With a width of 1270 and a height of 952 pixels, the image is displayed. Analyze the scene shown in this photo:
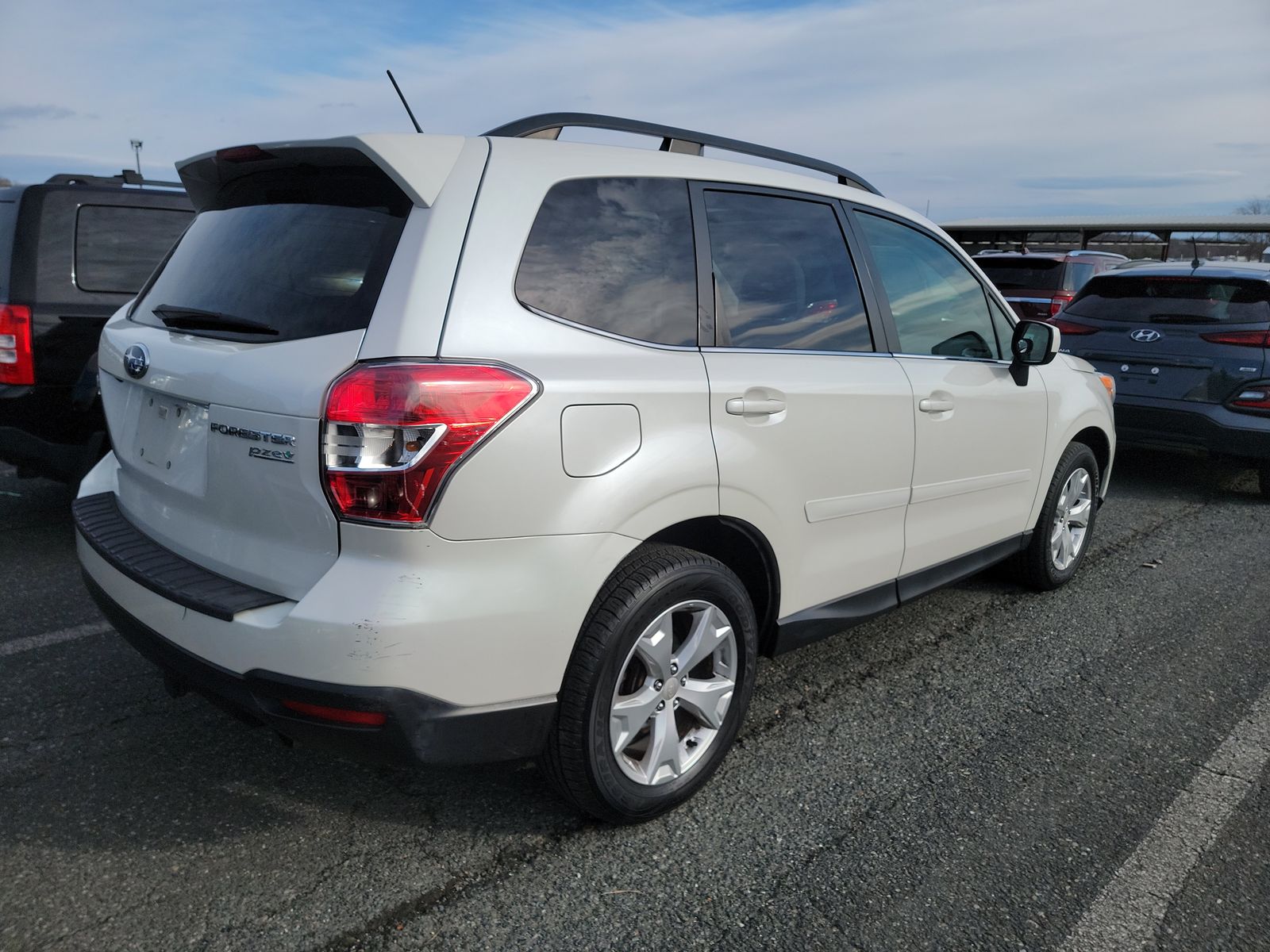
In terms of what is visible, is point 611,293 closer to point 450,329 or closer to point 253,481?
point 450,329

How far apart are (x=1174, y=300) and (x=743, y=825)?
5719 millimetres

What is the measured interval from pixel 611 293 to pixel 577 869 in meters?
1.45

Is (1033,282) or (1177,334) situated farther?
(1033,282)

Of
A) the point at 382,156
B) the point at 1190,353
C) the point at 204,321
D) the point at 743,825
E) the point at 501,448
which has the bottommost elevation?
the point at 743,825

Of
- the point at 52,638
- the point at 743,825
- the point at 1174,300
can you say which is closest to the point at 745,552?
the point at 743,825

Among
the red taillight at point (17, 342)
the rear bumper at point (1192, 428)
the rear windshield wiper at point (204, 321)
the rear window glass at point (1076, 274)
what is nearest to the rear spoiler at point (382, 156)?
the rear windshield wiper at point (204, 321)

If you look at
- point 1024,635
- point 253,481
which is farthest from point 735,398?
point 1024,635

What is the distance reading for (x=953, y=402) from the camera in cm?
353

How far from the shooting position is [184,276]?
9.13 ft

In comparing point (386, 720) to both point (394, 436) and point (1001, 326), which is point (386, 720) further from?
point (1001, 326)

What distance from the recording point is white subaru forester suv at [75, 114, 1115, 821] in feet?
6.81

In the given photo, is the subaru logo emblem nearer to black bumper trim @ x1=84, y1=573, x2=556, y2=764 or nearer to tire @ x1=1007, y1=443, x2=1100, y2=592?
black bumper trim @ x1=84, y1=573, x2=556, y2=764

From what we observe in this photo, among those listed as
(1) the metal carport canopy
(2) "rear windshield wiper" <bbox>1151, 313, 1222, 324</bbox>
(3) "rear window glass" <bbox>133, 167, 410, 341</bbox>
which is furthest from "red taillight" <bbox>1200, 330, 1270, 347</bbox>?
(1) the metal carport canopy

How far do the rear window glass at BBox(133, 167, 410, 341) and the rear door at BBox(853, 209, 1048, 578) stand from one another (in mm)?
1795
